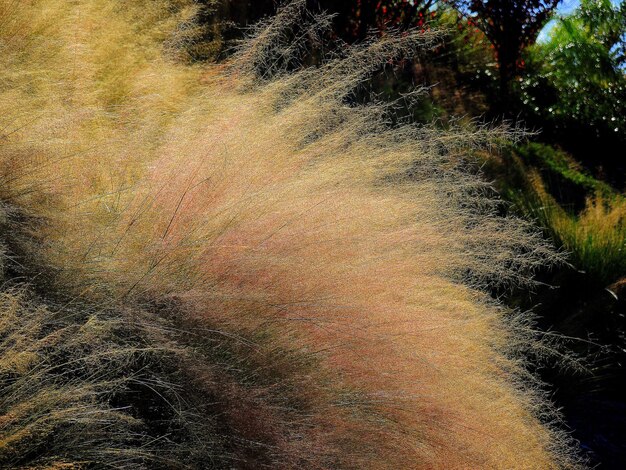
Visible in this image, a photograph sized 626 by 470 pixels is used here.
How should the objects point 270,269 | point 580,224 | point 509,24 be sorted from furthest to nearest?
point 509,24 < point 580,224 < point 270,269

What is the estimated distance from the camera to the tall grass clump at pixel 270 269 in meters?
2.22

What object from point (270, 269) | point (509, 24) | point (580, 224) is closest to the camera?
point (270, 269)

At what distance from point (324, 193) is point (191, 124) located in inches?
30.5

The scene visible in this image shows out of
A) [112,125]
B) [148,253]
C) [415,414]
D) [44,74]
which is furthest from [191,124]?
[415,414]

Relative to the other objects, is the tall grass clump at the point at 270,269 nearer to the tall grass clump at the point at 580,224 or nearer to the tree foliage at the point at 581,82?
the tall grass clump at the point at 580,224

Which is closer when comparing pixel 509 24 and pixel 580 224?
pixel 580 224

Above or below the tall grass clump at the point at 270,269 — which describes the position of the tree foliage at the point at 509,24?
above

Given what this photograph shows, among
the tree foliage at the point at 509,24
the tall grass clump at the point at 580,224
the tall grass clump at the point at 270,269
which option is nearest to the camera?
the tall grass clump at the point at 270,269

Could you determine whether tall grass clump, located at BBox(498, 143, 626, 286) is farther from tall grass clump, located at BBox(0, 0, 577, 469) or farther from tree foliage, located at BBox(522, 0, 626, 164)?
tree foliage, located at BBox(522, 0, 626, 164)

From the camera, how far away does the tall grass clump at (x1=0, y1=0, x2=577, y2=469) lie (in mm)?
2225

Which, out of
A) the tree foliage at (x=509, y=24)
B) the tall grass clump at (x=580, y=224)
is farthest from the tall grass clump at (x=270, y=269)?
the tree foliage at (x=509, y=24)

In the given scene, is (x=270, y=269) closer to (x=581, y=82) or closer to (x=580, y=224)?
(x=580, y=224)

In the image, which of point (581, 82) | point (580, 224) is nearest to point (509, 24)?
point (581, 82)

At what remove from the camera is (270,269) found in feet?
7.86
